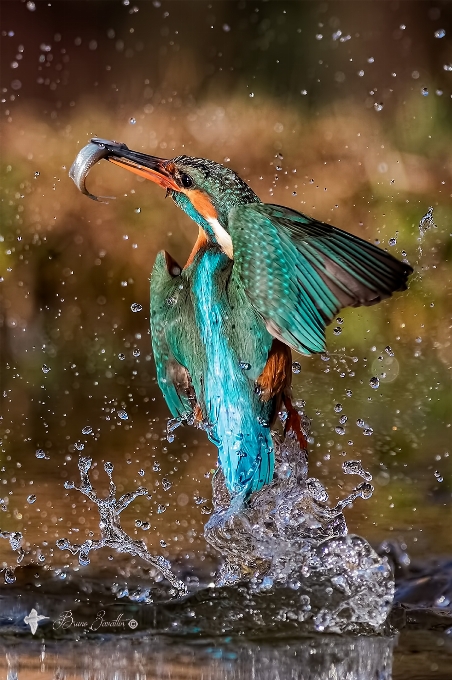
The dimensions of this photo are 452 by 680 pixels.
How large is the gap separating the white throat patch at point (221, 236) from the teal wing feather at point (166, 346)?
0.44ft

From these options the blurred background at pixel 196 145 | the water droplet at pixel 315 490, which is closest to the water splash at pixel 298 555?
the water droplet at pixel 315 490

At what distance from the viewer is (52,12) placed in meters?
3.36

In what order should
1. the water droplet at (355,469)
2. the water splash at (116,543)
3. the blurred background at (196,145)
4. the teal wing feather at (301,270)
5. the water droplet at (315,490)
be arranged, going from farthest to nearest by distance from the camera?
the blurred background at (196,145), the water droplet at (355,469), the water splash at (116,543), the water droplet at (315,490), the teal wing feather at (301,270)

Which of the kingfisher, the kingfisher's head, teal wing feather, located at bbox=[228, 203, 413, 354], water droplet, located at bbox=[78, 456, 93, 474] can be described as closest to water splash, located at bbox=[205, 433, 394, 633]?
the kingfisher

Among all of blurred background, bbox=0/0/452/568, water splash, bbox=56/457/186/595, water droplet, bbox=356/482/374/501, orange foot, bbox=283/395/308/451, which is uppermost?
blurred background, bbox=0/0/452/568

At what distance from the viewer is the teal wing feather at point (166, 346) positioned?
5.71ft

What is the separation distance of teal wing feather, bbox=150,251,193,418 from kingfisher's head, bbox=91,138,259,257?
0.41 feet

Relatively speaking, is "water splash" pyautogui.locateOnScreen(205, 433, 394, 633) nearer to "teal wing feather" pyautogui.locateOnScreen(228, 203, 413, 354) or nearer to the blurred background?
"teal wing feather" pyautogui.locateOnScreen(228, 203, 413, 354)

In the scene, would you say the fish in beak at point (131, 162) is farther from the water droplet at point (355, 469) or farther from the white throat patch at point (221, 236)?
the water droplet at point (355, 469)

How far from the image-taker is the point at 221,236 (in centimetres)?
163

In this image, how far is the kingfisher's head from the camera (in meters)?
1.60

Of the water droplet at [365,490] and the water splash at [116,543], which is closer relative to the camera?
the water splash at [116,543]

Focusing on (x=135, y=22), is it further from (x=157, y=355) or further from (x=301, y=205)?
(x=157, y=355)

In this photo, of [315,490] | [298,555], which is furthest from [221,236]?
[298,555]
